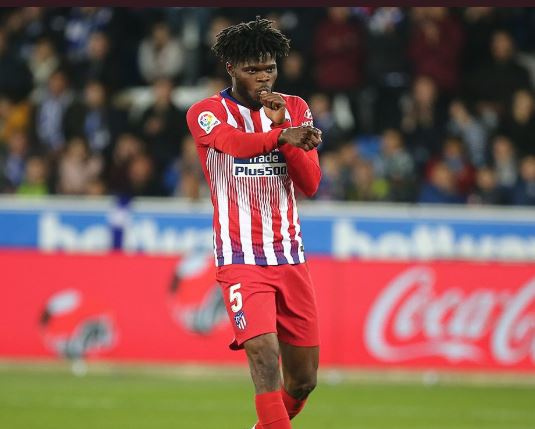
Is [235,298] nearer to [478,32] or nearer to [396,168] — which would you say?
[396,168]

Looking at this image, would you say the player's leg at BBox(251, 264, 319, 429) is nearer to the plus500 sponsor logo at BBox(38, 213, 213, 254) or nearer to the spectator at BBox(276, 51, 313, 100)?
the plus500 sponsor logo at BBox(38, 213, 213, 254)

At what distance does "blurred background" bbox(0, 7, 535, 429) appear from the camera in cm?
1267

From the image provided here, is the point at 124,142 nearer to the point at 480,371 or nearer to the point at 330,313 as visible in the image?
the point at 330,313

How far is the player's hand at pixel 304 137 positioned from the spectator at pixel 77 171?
10.6 metres

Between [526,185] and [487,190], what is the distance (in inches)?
18.3

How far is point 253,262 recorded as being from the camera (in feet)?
22.7

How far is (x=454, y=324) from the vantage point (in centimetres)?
1338

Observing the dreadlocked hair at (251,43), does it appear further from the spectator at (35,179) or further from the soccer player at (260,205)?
the spectator at (35,179)

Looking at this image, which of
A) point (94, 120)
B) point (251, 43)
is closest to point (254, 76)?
point (251, 43)

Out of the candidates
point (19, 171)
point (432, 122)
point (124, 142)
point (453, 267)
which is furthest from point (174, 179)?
point (453, 267)

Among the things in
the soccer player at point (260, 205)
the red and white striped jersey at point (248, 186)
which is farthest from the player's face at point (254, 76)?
the red and white striped jersey at point (248, 186)

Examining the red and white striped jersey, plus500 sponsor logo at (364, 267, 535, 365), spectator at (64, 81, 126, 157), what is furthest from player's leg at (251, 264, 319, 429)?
spectator at (64, 81, 126, 157)

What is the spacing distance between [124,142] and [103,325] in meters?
3.74

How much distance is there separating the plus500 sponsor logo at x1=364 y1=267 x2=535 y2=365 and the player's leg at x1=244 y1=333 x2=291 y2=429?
22.3 ft
